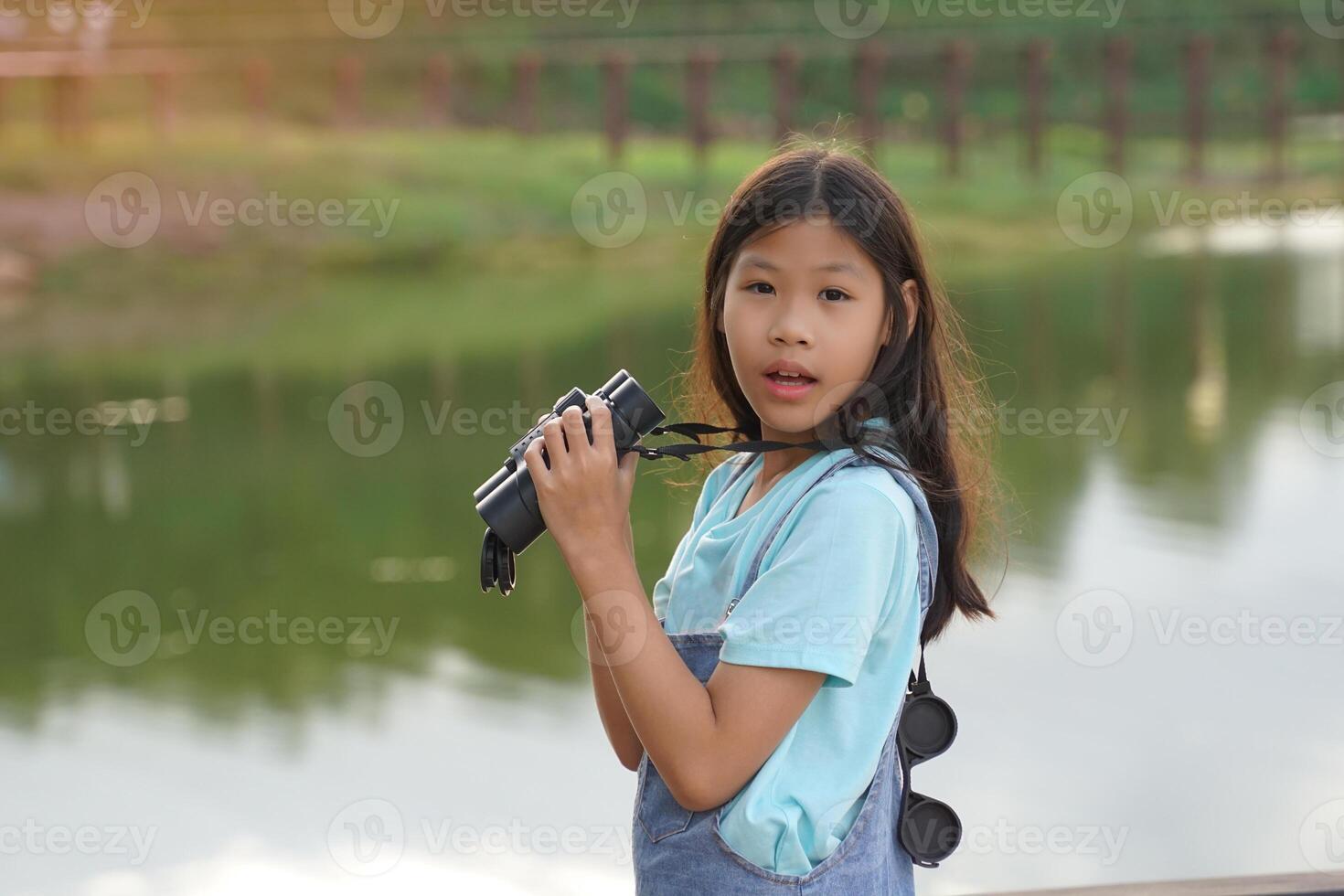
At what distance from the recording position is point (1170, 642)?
3.26m

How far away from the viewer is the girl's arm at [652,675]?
2.43 feet

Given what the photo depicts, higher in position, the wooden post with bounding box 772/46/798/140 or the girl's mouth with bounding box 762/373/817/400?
the wooden post with bounding box 772/46/798/140

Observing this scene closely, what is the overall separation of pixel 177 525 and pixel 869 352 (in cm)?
406

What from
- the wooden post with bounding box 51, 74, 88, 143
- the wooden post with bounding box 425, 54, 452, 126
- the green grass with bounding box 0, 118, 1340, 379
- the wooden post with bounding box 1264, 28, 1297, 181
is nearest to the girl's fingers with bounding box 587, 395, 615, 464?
the green grass with bounding box 0, 118, 1340, 379

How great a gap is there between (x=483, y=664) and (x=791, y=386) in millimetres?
2442

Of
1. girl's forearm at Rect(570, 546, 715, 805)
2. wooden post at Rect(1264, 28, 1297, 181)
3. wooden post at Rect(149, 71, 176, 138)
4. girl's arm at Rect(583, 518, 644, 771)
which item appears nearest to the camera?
girl's forearm at Rect(570, 546, 715, 805)

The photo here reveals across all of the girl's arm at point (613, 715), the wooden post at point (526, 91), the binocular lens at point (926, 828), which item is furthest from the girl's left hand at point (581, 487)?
the wooden post at point (526, 91)

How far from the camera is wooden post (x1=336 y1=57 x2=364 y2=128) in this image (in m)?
12.5

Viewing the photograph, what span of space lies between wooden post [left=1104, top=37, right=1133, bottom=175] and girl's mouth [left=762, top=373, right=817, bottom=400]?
1278 centimetres

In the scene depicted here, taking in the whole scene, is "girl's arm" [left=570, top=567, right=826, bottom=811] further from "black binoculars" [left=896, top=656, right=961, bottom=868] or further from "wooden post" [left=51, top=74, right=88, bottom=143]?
"wooden post" [left=51, top=74, right=88, bottom=143]

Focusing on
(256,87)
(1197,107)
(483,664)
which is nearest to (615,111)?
→ (256,87)

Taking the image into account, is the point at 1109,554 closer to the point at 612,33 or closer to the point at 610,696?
the point at 610,696

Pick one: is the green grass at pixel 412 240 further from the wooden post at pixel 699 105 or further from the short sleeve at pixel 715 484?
the short sleeve at pixel 715 484

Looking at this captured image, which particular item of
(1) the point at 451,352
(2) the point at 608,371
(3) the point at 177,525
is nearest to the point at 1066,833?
(3) the point at 177,525
